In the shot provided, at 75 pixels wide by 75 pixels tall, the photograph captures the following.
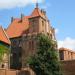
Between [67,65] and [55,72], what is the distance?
5.10m

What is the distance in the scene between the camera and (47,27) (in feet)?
222

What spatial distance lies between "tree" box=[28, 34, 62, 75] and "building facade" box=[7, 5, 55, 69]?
16828 mm

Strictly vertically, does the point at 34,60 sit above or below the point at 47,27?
below

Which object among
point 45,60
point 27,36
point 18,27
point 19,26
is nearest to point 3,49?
point 45,60

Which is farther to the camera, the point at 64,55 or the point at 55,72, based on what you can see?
the point at 64,55

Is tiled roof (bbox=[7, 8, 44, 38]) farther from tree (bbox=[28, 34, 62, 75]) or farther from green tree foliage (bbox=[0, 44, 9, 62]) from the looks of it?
tree (bbox=[28, 34, 62, 75])

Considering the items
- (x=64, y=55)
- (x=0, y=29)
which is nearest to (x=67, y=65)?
(x=0, y=29)

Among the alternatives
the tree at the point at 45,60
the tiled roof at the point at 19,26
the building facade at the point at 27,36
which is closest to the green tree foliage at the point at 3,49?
the tree at the point at 45,60

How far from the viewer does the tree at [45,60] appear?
4331 cm

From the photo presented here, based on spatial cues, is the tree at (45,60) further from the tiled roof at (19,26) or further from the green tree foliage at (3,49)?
the tiled roof at (19,26)

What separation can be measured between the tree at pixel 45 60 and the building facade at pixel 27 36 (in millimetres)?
16828

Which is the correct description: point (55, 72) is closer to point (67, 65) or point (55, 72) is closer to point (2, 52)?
point (67, 65)

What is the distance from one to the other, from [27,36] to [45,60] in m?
20.4

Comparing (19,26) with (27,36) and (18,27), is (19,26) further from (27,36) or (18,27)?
(27,36)
